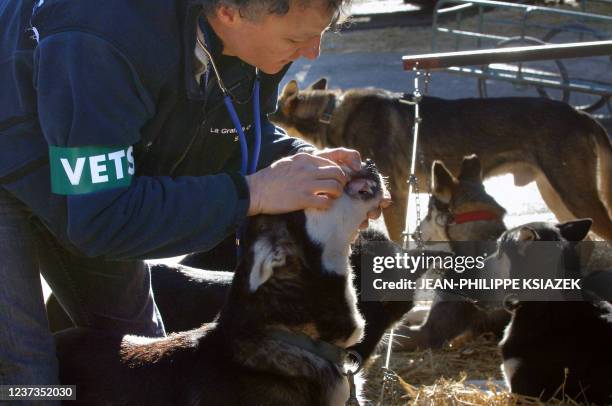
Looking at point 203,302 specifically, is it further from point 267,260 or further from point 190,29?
point 190,29

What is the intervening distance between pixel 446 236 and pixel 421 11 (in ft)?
41.3

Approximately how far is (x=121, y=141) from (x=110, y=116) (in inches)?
3.0

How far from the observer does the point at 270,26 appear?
8.37 ft

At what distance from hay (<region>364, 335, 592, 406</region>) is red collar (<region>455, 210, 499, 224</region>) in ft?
2.70

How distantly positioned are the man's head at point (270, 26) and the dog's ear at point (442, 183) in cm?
339

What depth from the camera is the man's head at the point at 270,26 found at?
8.20 feet

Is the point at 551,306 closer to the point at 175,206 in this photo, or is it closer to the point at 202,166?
the point at 202,166

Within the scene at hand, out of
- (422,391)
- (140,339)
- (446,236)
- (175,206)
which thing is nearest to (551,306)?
(422,391)

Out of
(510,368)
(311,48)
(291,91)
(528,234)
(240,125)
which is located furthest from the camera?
(291,91)

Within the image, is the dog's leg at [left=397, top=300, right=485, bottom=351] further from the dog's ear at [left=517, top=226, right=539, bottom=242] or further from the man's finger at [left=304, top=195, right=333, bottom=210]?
the man's finger at [left=304, top=195, right=333, bottom=210]

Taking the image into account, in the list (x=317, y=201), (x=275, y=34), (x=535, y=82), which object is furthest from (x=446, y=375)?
(x=535, y=82)

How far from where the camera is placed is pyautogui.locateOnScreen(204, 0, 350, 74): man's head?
250 centimetres

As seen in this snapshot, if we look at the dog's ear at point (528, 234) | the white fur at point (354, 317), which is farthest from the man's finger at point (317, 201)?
the dog's ear at point (528, 234)

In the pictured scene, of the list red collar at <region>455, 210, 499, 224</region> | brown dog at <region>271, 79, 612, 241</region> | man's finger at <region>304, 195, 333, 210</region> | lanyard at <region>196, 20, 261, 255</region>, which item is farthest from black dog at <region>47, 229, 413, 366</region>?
brown dog at <region>271, 79, 612, 241</region>
